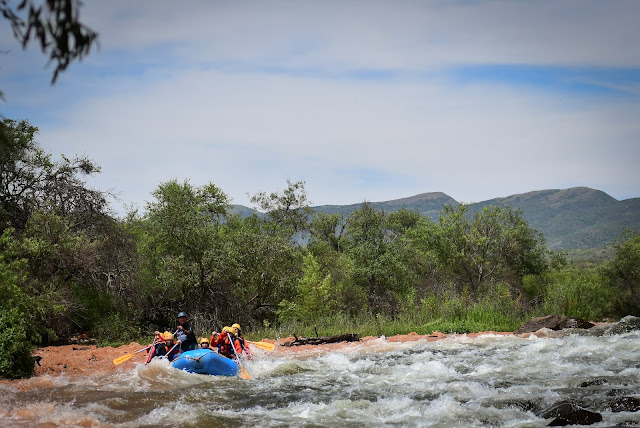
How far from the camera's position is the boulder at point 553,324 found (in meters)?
18.4

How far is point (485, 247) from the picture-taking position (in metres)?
33.3

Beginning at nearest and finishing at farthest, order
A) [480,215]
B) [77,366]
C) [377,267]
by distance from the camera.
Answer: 1. [77,366]
2. [377,267]
3. [480,215]

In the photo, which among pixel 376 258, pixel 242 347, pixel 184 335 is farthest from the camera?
pixel 376 258

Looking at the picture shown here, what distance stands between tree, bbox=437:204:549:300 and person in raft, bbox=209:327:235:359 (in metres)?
20.2

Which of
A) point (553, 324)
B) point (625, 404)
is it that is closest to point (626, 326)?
point (553, 324)

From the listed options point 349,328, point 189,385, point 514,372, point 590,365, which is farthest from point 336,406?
point 349,328

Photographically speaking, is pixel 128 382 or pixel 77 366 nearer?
pixel 128 382

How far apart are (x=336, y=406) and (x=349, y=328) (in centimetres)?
1035

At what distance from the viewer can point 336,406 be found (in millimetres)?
9844

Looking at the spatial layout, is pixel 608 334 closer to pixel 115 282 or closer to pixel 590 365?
pixel 590 365

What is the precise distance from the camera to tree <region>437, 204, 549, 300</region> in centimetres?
3303

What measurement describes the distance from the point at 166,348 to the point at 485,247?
23577mm

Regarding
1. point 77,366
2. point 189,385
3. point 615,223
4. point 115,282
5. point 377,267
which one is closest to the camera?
point 189,385

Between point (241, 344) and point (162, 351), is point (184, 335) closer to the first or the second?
point (162, 351)
